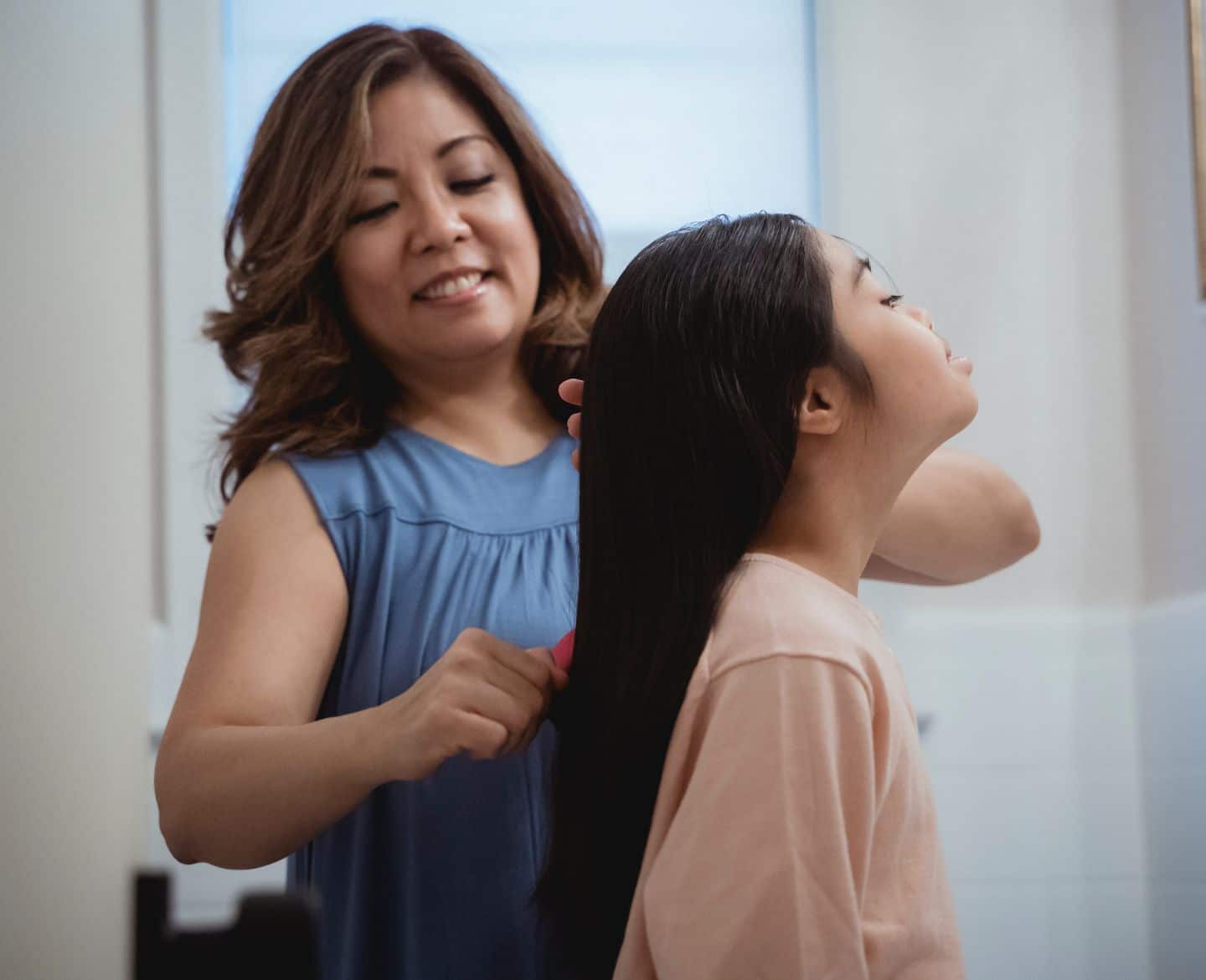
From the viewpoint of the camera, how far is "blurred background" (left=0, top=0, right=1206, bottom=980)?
127cm

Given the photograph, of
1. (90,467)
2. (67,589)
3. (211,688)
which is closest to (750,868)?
(211,688)

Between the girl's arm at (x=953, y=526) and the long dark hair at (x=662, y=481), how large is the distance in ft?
0.83

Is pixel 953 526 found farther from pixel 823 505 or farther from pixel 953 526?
pixel 823 505

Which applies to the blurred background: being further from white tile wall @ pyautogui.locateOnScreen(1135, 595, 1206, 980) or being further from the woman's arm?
the woman's arm

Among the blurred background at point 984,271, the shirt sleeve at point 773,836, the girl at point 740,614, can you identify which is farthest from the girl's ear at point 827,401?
the blurred background at point 984,271

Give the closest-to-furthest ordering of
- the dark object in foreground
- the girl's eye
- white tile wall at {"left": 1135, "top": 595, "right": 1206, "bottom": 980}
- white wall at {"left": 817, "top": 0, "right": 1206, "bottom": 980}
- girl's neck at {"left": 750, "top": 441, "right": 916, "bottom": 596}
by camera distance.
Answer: the dark object in foreground, girl's neck at {"left": 750, "top": 441, "right": 916, "bottom": 596}, the girl's eye, white tile wall at {"left": 1135, "top": 595, "right": 1206, "bottom": 980}, white wall at {"left": 817, "top": 0, "right": 1206, "bottom": 980}

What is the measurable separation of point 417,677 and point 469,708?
0.66ft

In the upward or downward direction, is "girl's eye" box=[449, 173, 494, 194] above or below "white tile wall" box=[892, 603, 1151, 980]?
above

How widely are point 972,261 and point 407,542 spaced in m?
0.85

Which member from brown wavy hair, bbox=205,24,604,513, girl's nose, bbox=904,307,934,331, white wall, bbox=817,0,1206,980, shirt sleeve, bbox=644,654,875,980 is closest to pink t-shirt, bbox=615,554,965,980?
shirt sleeve, bbox=644,654,875,980

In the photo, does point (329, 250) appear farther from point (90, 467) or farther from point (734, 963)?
point (734, 963)

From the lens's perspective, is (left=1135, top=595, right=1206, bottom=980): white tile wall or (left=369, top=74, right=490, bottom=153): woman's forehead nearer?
(left=369, top=74, right=490, bottom=153): woman's forehead

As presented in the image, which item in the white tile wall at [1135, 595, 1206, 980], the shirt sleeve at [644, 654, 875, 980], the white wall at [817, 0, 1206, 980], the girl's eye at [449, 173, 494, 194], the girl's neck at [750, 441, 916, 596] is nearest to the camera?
the shirt sleeve at [644, 654, 875, 980]

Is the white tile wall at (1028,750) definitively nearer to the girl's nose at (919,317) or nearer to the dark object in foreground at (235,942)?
the girl's nose at (919,317)
